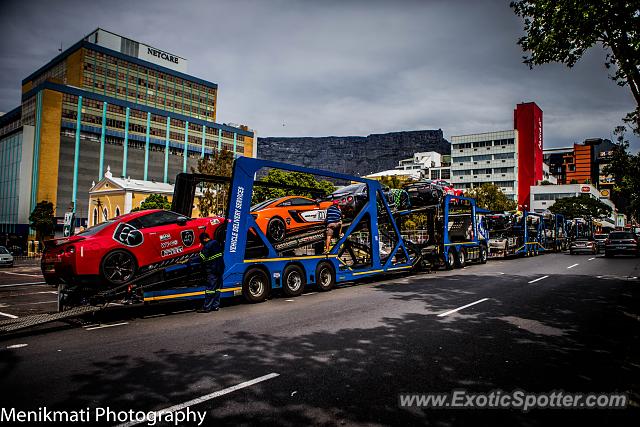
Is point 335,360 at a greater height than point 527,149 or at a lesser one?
lesser

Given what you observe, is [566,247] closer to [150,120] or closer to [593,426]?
[593,426]

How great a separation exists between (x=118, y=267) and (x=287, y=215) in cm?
495

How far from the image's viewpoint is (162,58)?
308ft

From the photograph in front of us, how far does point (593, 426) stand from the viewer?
3.58 m

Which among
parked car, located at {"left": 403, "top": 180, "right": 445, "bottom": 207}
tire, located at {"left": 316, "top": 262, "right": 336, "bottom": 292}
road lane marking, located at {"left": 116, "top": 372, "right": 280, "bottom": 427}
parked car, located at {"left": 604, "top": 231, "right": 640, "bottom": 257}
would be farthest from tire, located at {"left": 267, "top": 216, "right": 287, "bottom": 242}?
parked car, located at {"left": 604, "top": 231, "right": 640, "bottom": 257}

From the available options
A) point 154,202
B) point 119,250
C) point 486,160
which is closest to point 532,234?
point 119,250

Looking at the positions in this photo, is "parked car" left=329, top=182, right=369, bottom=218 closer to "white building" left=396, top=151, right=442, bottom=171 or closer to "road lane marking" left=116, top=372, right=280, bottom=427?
"road lane marking" left=116, top=372, right=280, bottom=427

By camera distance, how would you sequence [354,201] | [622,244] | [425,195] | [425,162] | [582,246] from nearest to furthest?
[354,201] → [425,195] → [622,244] → [582,246] → [425,162]

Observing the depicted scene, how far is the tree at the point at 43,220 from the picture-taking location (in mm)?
55250

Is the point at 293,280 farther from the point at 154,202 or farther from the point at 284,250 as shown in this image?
the point at 154,202

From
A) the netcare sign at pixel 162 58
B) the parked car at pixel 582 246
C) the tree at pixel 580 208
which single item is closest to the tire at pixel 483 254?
the parked car at pixel 582 246

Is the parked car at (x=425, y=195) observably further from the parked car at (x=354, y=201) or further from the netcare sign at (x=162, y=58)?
the netcare sign at (x=162, y=58)

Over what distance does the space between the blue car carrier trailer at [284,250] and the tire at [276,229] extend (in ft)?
1.23

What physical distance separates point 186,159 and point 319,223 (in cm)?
8163
